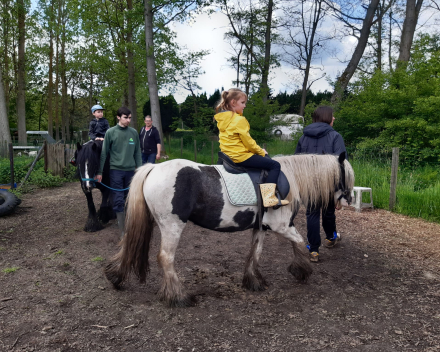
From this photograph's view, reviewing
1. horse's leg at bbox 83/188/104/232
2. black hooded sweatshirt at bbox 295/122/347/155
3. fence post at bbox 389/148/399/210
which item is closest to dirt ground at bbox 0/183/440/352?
horse's leg at bbox 83/188/104/232

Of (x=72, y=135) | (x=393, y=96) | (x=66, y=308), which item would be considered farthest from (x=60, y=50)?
(x=66, y=308)

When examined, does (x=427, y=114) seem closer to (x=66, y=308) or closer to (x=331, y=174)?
(x=331, y=174)

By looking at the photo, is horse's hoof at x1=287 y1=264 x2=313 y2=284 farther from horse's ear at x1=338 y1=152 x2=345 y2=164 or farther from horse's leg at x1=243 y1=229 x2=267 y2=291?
horse's ear at x1=338 y1=152 x2=345 y2=164

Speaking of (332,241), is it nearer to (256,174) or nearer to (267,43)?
(256,174)

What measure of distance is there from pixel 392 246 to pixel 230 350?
11.7 feet

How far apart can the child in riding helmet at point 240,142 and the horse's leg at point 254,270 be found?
532 millimetres

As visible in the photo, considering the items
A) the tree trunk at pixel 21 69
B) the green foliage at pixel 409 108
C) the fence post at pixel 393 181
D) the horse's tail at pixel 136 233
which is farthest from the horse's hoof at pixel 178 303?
the tree trunk at pixel 21 69

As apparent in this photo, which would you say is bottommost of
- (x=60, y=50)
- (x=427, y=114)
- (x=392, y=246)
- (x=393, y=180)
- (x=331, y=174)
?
(x=392, y=246)

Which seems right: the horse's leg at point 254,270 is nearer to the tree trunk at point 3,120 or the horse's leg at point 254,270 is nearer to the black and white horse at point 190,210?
the black and white horse at point 190,210

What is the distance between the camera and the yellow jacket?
3070mm

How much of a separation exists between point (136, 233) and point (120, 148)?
2.01 meters

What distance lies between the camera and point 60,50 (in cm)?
2614

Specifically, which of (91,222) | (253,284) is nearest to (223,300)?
(253,284)

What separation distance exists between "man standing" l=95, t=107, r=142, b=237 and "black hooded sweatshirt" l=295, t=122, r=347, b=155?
2.48 meters
